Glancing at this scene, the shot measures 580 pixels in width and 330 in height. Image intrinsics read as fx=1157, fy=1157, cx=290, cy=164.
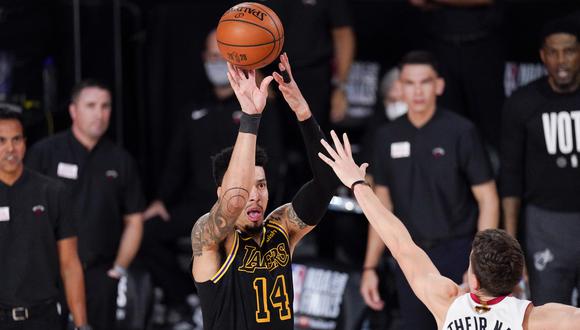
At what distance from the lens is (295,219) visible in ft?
19.9

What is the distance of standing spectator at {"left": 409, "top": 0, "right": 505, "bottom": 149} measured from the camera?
9.13 meters

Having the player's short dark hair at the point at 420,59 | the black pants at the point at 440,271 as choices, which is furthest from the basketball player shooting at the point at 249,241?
the player's short dark hair at the point at 420,59

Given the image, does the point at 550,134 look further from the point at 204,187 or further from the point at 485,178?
the point at 204,187

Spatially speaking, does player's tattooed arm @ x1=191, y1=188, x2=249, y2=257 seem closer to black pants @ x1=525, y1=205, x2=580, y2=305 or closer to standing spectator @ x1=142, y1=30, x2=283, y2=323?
black pants @ x1=525, y1=205, x2=580, y2=305

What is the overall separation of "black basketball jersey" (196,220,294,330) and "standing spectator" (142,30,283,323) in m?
3.42

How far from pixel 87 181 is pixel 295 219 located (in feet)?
9.39

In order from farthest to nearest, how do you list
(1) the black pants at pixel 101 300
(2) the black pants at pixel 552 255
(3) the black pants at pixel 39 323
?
1. (1) the black pants at pixel 101 300
2. (2) the black pants at pixel 552 255
3. (3) the black pants at pixel 39 323

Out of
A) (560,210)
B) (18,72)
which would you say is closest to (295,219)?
(560,210)

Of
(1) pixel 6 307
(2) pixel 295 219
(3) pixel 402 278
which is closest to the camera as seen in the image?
(2) pixel 295 219

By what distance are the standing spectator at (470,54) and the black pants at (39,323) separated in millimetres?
3591

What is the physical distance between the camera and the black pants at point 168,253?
9.40 m

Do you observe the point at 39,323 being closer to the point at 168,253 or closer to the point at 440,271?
the point at 168,253

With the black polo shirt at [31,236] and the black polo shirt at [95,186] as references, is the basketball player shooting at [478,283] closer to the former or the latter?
the black polo shirt at [31,236]

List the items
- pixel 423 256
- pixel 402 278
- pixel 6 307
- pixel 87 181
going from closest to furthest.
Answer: pixel 423 256, pixel 6 307, pixel 402 278, pixel 87 181
